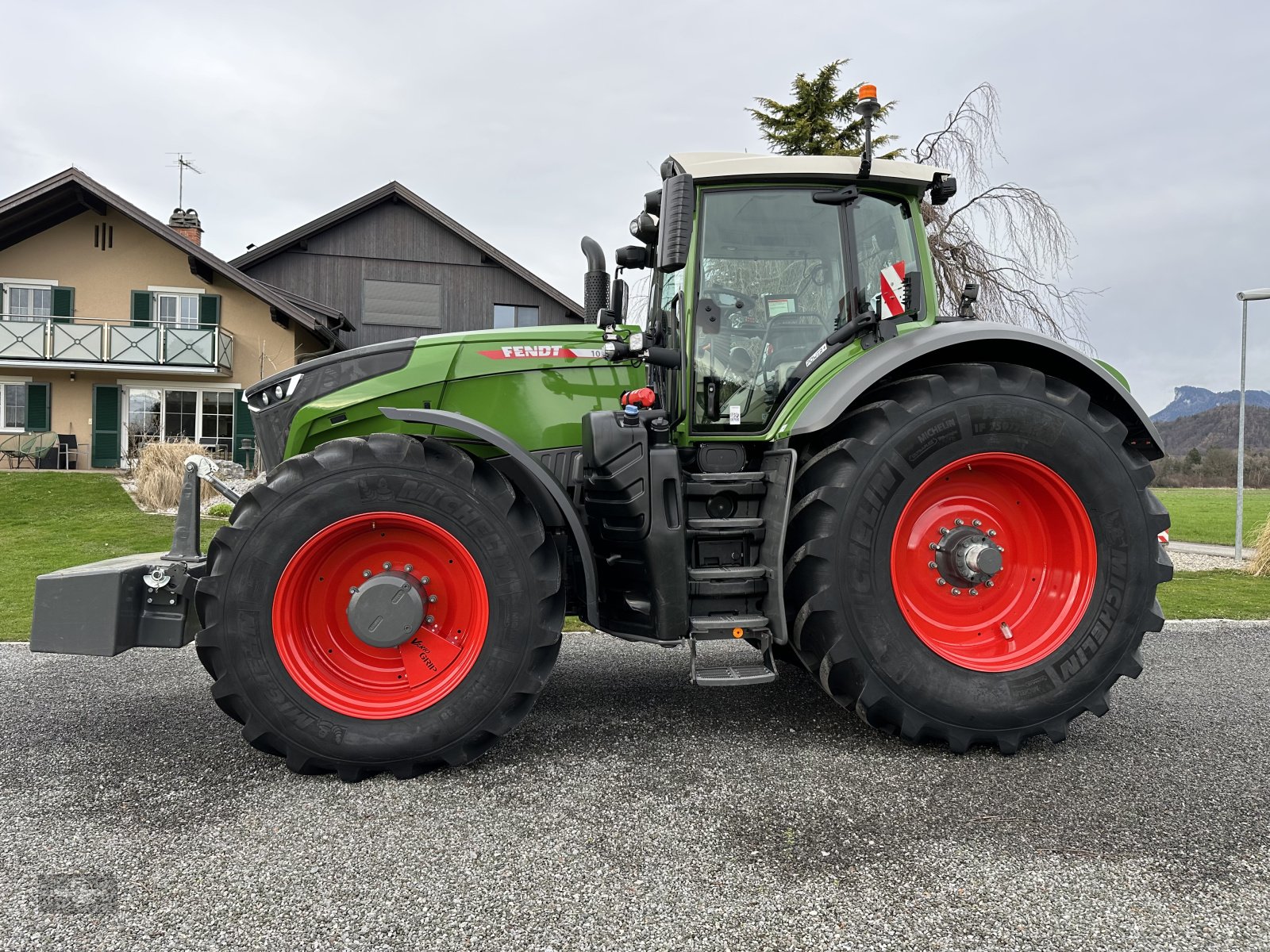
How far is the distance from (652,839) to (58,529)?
35.8 ft

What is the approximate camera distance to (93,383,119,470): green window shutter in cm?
1906

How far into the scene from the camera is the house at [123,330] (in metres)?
18.6

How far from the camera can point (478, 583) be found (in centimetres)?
304

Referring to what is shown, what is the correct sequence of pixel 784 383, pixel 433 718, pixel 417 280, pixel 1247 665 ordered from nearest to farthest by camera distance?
pixel 433 718
pixel 784 383
pixel 1247 665
pixel 417 280

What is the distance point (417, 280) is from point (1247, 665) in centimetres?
2111

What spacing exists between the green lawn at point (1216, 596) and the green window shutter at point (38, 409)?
73.6 feet

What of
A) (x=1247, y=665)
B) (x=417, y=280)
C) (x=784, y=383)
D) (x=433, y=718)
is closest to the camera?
(x=433, y=718)

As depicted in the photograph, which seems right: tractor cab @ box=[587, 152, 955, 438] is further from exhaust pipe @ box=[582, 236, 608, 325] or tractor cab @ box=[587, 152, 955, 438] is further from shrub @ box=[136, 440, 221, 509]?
shrub @ box=[136, 440, 221, 509]

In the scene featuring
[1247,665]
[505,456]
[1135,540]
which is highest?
[505,456]

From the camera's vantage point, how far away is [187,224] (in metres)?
21.6

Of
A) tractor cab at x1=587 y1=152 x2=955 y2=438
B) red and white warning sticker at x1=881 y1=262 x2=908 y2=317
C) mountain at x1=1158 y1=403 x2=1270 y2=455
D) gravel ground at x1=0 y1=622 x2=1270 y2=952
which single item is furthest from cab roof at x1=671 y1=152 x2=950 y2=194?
mountain at x1=1158 y1=403 x2=1270 y2=455

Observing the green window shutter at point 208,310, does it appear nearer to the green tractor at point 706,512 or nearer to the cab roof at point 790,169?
the green tractor at point 706,512

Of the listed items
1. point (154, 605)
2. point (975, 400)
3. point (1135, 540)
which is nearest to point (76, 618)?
point (154, 605)

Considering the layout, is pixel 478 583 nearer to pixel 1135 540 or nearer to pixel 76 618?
pixel 76 618
